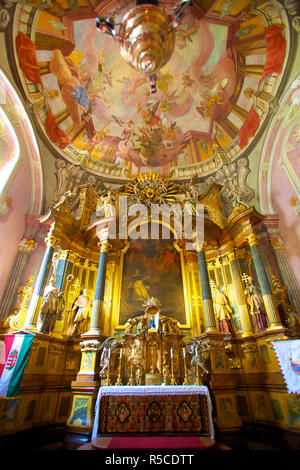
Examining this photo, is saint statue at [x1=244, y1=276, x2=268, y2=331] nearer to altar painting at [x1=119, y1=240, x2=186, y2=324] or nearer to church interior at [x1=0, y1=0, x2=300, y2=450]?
church interior at [x1=0, y1=0, x2=300, y2=450]

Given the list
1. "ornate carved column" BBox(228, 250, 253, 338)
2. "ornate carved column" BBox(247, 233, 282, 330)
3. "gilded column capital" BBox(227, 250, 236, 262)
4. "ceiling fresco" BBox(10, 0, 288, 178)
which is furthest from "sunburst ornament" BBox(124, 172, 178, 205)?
"ornate carved column" BBox(247, 233, 282, 330)

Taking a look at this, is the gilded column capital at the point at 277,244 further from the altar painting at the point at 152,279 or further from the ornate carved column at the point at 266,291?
the altar painting at the point at 152,279

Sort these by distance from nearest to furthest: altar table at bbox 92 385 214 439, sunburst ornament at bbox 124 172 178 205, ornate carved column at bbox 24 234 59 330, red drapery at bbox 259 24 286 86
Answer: altar table at bbox 92 385 214 439, ornate carved column at bbox 24 234 59 330, red drapery at bbox 259 24 286 86, sunburst ornament at bbox 124 172 178 205

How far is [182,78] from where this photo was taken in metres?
10.8

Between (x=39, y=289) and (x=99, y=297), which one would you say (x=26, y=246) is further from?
(x=99, y=297)

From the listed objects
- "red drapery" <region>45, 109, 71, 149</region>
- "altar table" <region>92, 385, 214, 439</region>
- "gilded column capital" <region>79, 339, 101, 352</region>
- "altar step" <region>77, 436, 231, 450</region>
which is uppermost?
"red drapery" <region>45, 109, 71, 149</region>

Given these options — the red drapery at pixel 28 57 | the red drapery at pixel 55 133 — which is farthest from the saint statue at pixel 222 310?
the red drapery at pixel 28 57

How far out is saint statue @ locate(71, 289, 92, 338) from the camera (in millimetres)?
7574

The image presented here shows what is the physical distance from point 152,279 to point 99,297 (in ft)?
7.55

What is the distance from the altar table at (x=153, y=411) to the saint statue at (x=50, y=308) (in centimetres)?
293

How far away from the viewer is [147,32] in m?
5.45

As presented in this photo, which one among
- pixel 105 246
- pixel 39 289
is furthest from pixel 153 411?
pixel 105 246

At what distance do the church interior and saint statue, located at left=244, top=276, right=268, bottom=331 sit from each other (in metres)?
0.06
